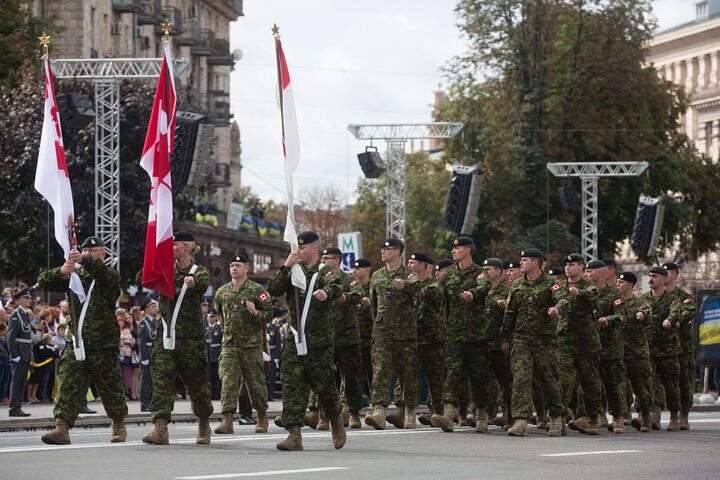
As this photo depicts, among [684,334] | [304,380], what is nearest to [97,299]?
[304,380]

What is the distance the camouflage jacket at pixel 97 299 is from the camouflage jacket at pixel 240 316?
2734 mm

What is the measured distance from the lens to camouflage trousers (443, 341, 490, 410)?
19719 millimetres

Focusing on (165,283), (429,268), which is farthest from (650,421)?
(165,283)

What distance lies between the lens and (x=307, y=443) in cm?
1759

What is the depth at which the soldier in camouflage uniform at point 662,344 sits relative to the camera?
21.6 meters

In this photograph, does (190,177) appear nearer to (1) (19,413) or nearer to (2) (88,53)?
(1) (19,413)

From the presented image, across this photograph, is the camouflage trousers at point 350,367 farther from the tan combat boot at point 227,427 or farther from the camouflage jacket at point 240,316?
the tan combat boot at point 227,427

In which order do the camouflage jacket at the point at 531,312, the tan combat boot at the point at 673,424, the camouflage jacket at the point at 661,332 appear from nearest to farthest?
the camouflage jacket at the point at 531,312 < the tan combat boot at the point at 673,424 < the camouflage jacket at the point at 661,332

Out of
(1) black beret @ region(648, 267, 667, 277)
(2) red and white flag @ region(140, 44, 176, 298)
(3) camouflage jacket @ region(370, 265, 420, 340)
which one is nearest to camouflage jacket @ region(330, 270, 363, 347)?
(3) camouflage jacket @ region(370, 265, 420, 340)

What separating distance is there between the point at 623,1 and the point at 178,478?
4686 cm

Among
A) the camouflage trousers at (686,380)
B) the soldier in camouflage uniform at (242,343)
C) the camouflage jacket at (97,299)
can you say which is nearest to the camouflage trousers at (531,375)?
the soldier in camouflage uniform at (242,343)

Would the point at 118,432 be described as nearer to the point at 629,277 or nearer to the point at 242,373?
the point at 242,373

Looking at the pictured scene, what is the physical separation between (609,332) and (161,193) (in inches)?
232

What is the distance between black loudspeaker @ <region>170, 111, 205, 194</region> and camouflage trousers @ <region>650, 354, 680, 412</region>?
1532 cm
